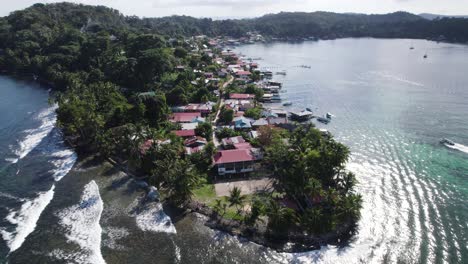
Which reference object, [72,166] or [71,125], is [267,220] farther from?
[71,125]

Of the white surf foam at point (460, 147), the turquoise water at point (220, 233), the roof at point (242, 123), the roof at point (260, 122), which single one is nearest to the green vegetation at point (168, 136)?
the roof at point (242, 123)

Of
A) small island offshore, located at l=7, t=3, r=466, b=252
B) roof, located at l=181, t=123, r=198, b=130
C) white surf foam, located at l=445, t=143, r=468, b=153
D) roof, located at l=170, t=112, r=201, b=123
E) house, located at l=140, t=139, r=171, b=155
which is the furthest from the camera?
roof, located at l=170, t=112, r=201, b=123

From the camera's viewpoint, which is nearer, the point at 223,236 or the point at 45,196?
the point at 223,236

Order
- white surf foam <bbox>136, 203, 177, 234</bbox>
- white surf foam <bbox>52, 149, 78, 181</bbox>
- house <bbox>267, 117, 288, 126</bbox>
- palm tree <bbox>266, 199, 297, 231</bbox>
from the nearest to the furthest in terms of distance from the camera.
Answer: palm tree <bbox>266, 199, 297, 231</bbox> → white surf foam <bbox>136, 203, 177, 234</bbox> → white surf foam <bbox>52, 149, 78, 181</bbox> → house <bbox>267, 117, 288, 126</bbox>

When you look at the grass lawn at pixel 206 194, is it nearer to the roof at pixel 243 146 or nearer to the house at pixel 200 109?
the roof at pixel 243 146

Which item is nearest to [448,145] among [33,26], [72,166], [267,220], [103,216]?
[267,220]

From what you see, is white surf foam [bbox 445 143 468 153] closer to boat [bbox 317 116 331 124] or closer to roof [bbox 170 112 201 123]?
boat [bbox 317 116 331 124]

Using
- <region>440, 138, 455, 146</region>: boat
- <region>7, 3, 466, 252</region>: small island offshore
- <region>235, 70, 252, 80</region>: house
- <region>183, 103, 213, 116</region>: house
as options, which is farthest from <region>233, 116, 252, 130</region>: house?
<region>235, 70, 252, 80</region>: house
